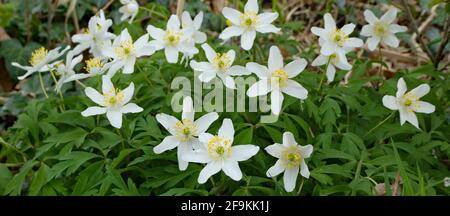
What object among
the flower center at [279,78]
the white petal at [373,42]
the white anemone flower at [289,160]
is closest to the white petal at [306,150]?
the white anemone flower at [289,160]

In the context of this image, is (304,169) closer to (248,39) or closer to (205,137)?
(205,137)

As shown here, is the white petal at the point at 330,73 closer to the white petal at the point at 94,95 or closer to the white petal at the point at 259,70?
the white petal at the point at 259,70

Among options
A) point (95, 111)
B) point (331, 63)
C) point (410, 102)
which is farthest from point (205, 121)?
point (410, 102)

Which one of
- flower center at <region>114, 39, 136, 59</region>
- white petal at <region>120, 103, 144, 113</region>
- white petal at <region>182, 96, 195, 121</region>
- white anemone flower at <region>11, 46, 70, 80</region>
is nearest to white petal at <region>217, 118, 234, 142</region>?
white petal at <region>182, 96, 195, 121</region>

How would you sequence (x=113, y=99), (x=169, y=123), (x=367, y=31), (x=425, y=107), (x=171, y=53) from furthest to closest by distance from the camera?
(x=367, y=31)
(x=171, y=53)
(x=425, y=107)
(x=113, y=99)
(x=169, y=123)

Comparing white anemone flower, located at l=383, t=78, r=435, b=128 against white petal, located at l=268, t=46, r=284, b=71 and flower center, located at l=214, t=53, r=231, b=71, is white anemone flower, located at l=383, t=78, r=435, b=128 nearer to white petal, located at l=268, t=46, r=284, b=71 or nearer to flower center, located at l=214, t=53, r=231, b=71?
white petal, located at l=268, t=46, r=284, b=71

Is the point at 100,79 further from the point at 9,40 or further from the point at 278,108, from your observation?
the point at 9,40

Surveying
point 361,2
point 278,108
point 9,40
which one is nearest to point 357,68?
point 278,108
